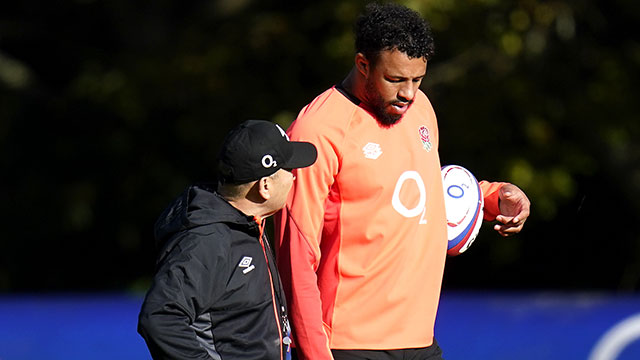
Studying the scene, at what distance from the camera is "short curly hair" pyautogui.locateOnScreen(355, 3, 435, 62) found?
340 centimetres

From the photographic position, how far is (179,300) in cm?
296

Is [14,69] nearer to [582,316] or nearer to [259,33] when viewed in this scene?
[259,33]

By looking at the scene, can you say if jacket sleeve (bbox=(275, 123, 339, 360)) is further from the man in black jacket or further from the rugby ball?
the rugby ball

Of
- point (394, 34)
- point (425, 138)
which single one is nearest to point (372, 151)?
point (425, 138)

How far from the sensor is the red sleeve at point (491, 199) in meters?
3.95

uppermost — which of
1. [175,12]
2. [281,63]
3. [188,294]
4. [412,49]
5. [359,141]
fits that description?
[175,12]

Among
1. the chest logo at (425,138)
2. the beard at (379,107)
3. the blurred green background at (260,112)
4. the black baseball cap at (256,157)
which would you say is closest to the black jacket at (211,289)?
the black baseball cap at (256,157)

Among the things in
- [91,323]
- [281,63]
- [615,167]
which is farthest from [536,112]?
[91,323]

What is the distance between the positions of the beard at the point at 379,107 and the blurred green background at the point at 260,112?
4.76m

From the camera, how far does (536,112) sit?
361 inches

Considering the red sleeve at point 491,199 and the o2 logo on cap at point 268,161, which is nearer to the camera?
the o2 logo on cap at point 268,161

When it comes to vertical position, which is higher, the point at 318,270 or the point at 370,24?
the point at 370,24

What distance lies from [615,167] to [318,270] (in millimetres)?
6923

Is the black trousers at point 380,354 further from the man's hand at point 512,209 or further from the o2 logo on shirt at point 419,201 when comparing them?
the man's hand at point 512,209
